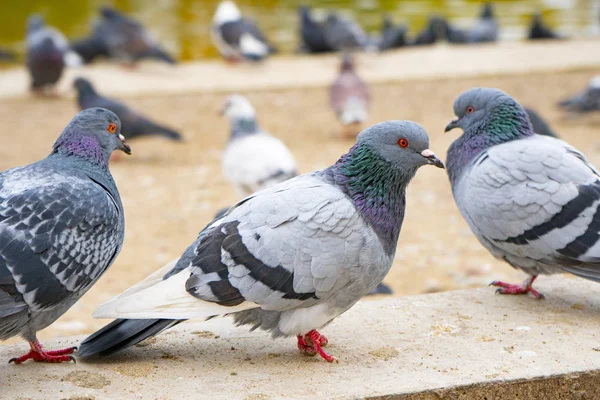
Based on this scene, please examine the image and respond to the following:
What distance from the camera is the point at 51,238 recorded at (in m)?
3.39

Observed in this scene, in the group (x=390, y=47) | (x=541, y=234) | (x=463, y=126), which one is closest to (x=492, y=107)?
(x=463, y=126)

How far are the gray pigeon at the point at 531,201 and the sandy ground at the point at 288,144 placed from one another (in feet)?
5.31

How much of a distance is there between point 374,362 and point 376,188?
31.0 inches

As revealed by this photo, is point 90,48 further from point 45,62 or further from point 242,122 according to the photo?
point 242,122

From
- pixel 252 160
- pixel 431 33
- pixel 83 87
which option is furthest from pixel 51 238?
pixel 431 33

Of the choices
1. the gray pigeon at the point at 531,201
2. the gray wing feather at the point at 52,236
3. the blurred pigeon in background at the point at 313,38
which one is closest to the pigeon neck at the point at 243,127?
the gray pigeon at the point at 531,201

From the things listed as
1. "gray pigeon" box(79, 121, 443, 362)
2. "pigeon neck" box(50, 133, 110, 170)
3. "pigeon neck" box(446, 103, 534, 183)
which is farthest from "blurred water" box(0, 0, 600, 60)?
"gray pigeon" box(79, 121, 443, 362)

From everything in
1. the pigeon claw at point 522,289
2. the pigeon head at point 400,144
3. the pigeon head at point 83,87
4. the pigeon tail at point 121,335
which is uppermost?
the pigeon head at point 400,144

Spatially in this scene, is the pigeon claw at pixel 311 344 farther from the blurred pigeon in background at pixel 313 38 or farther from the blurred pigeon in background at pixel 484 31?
the blurred pigeon in background at pixel 484 31

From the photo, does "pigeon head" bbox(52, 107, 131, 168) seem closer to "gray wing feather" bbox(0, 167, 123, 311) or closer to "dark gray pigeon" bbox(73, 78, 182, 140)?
"gray wing feather" bbox(0, 167, 123, 311)

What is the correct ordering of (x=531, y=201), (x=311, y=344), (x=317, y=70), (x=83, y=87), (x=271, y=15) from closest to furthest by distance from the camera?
1. (x=311, y=344)
2. (x=531, y=201)
3. (x=83, y=87)
4. (x=317, y=70)
5. (x=271, y=15)

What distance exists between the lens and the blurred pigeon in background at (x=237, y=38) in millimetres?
13938

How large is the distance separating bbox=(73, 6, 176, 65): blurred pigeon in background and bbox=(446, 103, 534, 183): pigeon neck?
967 cm

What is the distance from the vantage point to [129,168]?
953 centimetres
